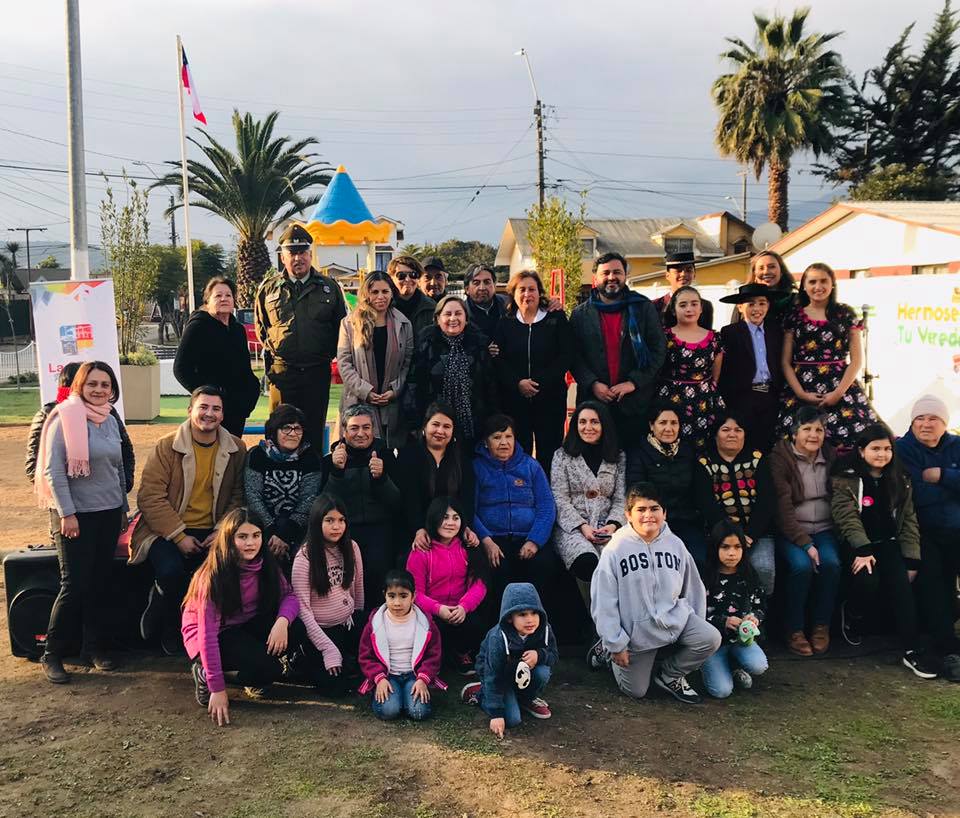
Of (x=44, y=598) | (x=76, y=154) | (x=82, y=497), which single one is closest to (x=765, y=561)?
(x=82, y=497)

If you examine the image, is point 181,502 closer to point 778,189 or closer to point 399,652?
point 399,652

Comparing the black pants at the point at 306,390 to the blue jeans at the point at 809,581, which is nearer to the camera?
the blue jeans at the point at 809,581

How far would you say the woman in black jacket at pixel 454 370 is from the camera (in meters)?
5.47

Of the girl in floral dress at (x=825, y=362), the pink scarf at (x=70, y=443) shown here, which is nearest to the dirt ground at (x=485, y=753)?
the pink scarf at (x=70, y=443)

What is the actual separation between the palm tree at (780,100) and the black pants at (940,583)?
1053 inches

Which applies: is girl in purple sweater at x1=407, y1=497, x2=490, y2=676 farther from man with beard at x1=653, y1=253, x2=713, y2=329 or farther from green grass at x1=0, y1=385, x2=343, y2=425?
green grass at x1=0, y1=385, x2=343, y2=425

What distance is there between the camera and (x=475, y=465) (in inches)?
204

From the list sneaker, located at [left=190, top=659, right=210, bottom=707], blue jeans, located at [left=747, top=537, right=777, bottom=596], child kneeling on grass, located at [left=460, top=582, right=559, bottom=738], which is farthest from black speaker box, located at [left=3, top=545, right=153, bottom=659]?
blue jeans, located at [left=747, top=537, right=777, bottom=596]

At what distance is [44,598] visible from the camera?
187 inches

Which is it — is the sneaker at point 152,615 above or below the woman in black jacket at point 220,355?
below

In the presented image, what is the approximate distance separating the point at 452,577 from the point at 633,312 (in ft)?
7.22

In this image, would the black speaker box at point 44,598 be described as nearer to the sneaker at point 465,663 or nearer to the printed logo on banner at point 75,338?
the sneaker at point 465,663

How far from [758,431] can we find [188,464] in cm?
373

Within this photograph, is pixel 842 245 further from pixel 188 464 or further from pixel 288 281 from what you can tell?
pixel 188 464
